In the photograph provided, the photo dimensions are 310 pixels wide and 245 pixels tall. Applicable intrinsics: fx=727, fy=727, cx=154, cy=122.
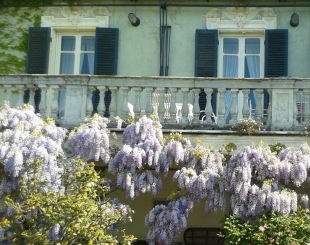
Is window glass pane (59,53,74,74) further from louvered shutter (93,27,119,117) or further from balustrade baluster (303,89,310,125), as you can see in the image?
balustrade baluster (303,89,310,125)

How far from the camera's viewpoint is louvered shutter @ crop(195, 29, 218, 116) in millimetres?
14945

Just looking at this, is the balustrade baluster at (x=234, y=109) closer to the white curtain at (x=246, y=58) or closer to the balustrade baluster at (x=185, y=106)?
the balustrade baluster at (x=185, y=106)

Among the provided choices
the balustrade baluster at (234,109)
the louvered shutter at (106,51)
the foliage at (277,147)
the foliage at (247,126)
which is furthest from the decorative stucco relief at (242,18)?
the foliage at (277,147)

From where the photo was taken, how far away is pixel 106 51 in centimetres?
1523

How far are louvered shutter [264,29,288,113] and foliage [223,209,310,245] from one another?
4.27m

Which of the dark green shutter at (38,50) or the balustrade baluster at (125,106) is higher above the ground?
the dark green shutter at (38,50)

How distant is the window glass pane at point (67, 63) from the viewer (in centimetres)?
1560

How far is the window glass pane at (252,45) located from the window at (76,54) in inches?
129

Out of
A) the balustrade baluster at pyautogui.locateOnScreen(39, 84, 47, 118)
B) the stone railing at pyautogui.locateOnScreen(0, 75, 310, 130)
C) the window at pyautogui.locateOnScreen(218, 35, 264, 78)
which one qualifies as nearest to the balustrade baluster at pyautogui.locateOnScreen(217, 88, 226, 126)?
the stone railing at pyautogui.locateOnScreen(0, 75, 310, 130)

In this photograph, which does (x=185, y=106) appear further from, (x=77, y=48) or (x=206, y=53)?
(x=77, y=48)

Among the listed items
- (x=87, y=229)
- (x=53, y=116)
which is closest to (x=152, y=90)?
(x=53, y=116)

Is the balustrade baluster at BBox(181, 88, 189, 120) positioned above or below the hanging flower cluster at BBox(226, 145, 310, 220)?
above

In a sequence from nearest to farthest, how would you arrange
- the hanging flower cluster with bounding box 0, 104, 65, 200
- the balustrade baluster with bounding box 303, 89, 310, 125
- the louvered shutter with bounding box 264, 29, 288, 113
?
the hanging flower cluster with bounding box 0, 104, 65, 200, the balustrade baluster with bounding box 303, 89, 310, 125, the louvered shutter with bounding box 264, 29, 288, 113

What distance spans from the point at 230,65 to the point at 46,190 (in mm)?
6159
